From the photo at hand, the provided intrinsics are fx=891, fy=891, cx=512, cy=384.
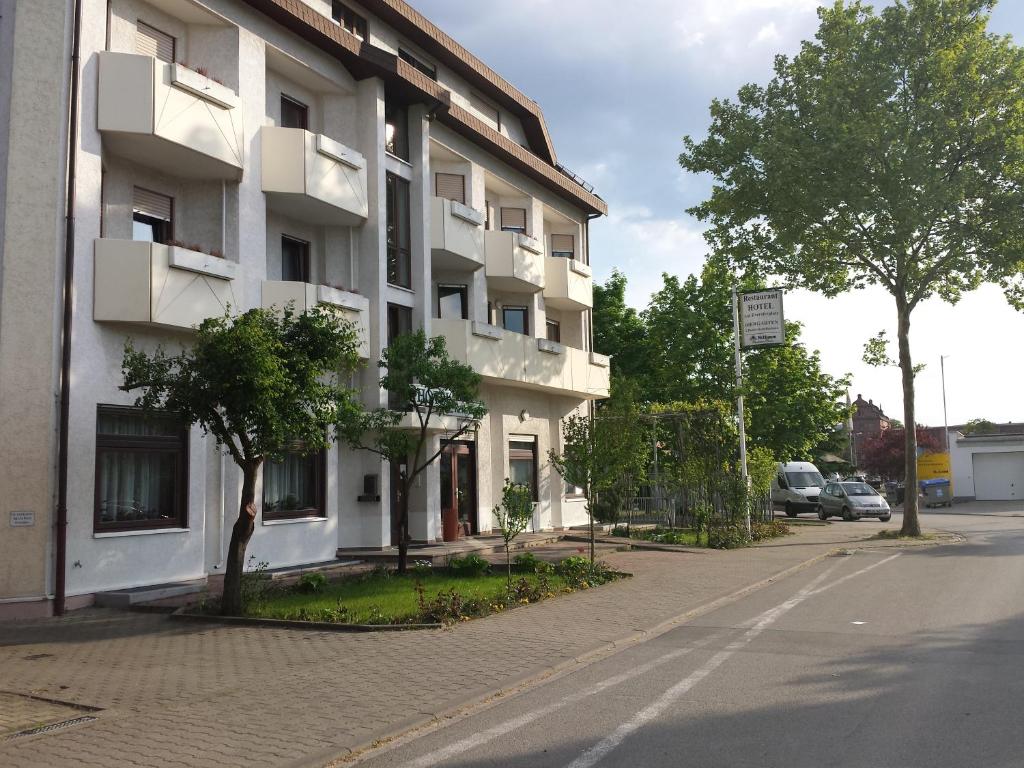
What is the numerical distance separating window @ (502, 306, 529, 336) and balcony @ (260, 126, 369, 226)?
863 cm

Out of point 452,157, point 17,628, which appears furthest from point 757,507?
point 17,628

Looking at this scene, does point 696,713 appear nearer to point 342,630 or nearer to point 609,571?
point 342,630

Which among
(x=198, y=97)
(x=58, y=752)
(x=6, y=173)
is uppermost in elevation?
(x=198, y=97)

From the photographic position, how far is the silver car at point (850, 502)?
→ 3809 cm

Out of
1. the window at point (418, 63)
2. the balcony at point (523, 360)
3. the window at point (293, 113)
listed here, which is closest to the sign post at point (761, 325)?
the balcony at point (523, 360)

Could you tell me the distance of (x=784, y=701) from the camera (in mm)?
7141

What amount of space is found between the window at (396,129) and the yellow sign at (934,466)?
132ft

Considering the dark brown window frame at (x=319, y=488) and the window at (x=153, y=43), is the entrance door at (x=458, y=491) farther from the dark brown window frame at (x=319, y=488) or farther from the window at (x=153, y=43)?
the window at (x=153, y=43)

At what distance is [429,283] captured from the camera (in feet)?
71.7

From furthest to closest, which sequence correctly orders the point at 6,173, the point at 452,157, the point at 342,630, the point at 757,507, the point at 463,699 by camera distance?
1. the point at 757,507
2. the point at 452,157
3. the point at 6,173
4. the point at 342,630
5. the point at 463,699

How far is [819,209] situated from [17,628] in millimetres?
22398

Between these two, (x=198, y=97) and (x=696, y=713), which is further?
(x=198, y=97)

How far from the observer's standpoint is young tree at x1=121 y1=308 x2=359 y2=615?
36.9ft

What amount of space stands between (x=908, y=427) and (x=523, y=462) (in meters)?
11.4
